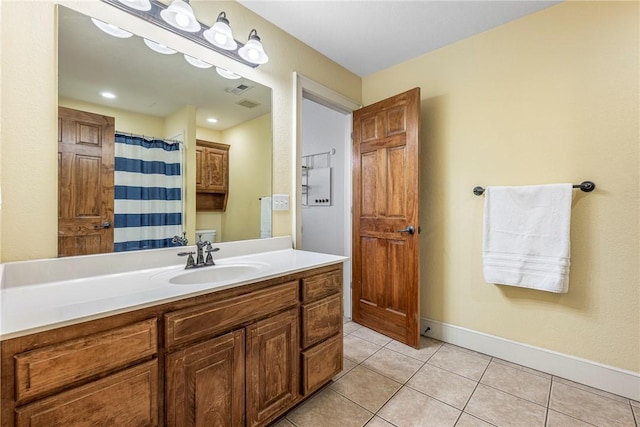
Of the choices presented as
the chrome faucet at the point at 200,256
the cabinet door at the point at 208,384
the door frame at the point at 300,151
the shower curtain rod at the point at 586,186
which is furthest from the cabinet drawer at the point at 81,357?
the shower curtain rod at the point at 586,186

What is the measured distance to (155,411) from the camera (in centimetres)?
93

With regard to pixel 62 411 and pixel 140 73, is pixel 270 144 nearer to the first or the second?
pixel 140 73

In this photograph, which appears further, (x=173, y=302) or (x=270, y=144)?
(x=270, y=144)

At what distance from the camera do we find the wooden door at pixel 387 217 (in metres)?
2.18

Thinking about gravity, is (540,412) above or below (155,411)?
below

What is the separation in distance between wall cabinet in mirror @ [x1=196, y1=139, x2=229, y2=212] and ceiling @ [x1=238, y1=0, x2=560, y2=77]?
2.81ft

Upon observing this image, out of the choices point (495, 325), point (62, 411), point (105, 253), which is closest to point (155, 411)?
point (62, 411)

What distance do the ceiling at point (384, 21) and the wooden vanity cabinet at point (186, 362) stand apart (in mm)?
1703

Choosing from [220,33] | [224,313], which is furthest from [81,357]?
[220,33]

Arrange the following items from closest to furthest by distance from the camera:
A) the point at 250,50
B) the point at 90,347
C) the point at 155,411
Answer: the point at 90,347 → the point at 155,411 → the point at 250,50

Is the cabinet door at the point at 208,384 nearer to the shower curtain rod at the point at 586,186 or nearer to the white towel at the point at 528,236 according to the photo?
the white towel at the point at 528,236

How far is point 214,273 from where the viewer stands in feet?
4.81

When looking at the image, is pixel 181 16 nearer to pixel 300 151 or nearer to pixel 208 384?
pixel 300 151

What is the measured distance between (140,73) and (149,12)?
299 mm
